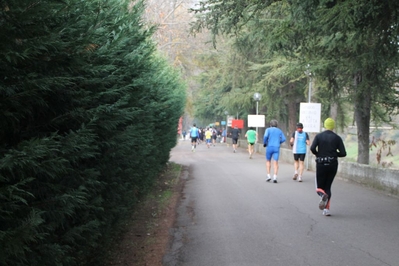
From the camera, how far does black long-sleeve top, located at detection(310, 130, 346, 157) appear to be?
9117mm

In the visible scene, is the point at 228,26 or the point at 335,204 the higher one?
the point at 228,26

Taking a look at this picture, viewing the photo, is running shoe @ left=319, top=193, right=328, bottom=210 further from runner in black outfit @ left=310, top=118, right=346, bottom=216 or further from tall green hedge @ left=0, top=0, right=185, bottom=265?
tall green hedge @ left=0, top=0, right=185, bottom=265

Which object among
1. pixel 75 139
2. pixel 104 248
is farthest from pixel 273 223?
pixel 75 139

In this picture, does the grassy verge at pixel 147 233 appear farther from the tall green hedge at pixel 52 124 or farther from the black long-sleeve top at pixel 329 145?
the black long-sleeve top at pixel 329 145

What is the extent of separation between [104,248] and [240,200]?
5.95 metres

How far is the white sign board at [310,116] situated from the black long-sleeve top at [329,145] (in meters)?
9.69

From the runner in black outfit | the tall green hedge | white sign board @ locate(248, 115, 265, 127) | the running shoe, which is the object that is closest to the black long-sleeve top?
the runner in black outfit

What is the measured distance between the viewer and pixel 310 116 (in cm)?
1902

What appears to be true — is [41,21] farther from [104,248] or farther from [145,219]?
[145,219]

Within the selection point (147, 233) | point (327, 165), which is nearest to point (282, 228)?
point (327, 165)

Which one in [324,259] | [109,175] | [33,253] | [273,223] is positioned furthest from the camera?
[273,223]

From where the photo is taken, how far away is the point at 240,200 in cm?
1112

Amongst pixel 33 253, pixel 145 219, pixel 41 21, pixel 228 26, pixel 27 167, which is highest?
pixel 228 26

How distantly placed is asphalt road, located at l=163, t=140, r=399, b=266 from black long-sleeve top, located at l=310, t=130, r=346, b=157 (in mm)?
1238
